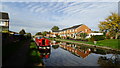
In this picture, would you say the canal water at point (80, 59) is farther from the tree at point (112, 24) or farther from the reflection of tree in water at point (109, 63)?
the tree at point (112, 24)

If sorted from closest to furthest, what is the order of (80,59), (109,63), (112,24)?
(109,63) < (80,59) < (112,24)

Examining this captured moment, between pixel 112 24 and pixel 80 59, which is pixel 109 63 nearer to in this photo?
pixel 80 59

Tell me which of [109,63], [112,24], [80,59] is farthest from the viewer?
[112,24]

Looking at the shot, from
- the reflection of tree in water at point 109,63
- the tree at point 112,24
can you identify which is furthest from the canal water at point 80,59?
the tree at point 112,24

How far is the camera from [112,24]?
3406cm

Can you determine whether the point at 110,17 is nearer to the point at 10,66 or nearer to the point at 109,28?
the point at 109,28

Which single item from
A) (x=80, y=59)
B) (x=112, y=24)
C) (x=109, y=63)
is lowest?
(x=109, y=63)

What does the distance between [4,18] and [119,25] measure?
4154 cm

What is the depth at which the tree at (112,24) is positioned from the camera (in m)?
32.5

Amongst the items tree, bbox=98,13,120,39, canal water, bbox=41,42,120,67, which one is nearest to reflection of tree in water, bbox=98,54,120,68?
canal water, bbox=41,42,120,67

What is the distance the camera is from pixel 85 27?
54094mm

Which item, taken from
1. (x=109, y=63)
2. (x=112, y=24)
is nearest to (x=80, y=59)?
(x=109, y=63)

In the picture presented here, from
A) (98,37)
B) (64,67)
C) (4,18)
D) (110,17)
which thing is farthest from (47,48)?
(4,18)

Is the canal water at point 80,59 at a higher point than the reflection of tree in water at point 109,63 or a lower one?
higher
